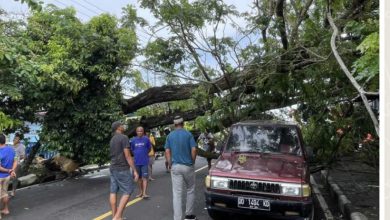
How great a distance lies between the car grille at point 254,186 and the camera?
734 centimetres

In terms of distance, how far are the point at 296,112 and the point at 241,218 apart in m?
6.86

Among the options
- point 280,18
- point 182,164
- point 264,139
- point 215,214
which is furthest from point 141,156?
point 280,18

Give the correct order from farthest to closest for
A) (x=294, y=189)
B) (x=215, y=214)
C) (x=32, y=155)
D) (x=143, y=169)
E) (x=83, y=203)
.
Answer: (x=32, y=155), (x=143, y=169), (x=83, y=203), (x=215, y=214), (x=294, y=189)

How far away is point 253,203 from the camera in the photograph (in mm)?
7379

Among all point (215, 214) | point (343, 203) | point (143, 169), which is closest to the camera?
point (215, 214)

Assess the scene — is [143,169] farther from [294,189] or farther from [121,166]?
[294,189]

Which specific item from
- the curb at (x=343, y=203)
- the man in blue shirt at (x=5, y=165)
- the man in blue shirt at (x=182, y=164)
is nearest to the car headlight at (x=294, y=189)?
the curb at (x=343, y=203)

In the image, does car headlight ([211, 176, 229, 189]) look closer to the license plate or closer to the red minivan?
the red minivan

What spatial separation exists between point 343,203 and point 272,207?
109 inches

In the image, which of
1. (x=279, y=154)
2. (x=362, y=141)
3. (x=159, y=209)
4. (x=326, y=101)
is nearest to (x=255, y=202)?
(x=279, y=154)

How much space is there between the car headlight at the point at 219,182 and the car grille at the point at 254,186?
7cm

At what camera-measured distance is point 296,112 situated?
580 inches

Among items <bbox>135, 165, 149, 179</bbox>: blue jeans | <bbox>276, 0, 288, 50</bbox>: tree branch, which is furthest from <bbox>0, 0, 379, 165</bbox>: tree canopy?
<bbox>135, 165, 149, 179</bbox>: blue jeans

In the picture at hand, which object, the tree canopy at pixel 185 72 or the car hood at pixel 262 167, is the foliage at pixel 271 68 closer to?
the tree canopy at pixel 185 72
